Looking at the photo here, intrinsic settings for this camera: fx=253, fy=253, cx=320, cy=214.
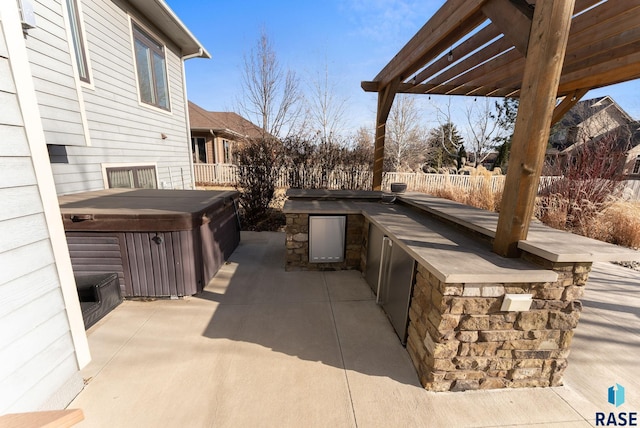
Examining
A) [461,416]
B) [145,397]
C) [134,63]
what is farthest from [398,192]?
[134,63]

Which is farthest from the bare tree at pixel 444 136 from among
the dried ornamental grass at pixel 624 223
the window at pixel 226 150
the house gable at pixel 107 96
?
the house gable at pixel 107 96

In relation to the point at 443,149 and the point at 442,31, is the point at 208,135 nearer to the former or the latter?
the point at 442,31

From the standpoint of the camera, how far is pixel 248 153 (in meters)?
6.38

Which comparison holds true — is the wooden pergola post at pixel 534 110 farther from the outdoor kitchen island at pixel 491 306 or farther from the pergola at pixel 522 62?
the outdoor kitchen island at pixel 491 306

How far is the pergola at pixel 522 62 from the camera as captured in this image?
167cm

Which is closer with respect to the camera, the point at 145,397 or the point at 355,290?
the point at 145,397

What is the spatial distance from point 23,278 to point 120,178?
173 inches

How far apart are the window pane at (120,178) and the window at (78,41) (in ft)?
5.20

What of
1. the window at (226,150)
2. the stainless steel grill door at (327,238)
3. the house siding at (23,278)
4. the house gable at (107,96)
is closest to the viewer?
the house siding at (23,278)

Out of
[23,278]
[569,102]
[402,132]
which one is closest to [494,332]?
[23,278]

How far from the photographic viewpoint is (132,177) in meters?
5.43

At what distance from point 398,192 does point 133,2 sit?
656 cm

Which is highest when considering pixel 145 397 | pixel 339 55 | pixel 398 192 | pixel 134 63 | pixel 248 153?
pixel 339 55

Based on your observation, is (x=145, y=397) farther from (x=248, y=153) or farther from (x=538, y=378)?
(x=248, y=153)
